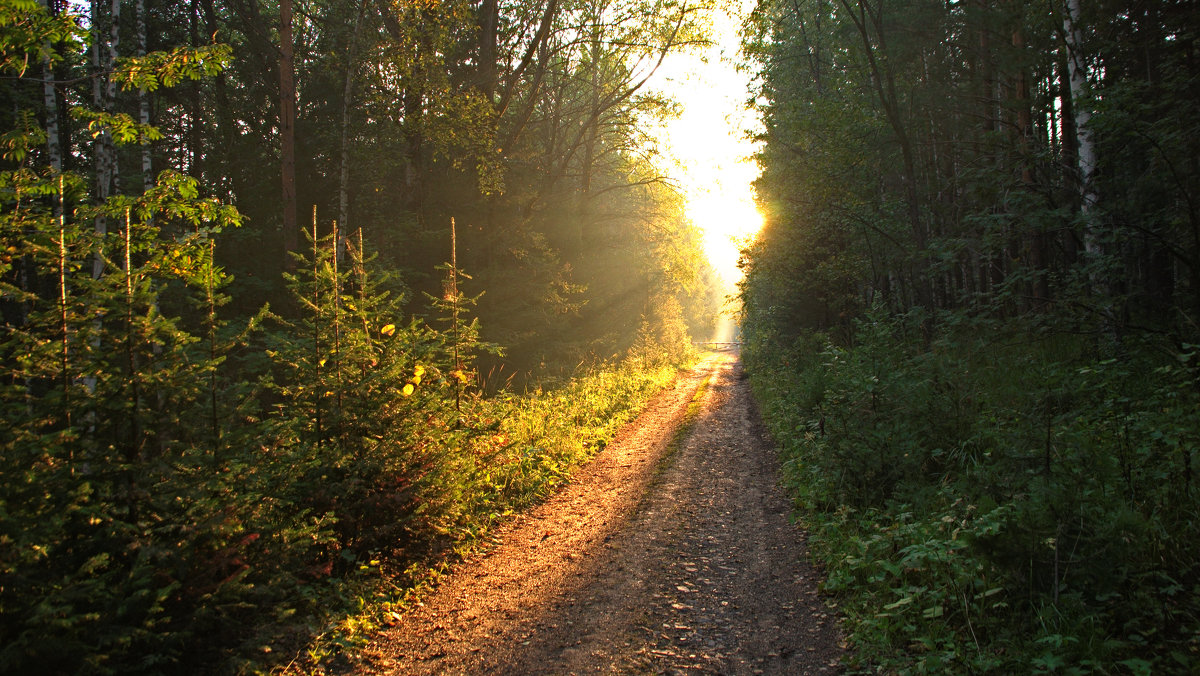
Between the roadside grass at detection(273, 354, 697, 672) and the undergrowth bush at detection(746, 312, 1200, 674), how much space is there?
3.84 meters

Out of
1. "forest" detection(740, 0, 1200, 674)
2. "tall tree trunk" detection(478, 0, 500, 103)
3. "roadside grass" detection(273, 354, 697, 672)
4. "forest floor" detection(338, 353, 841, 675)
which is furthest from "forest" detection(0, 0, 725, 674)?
"forest" detection(740, 0, 1200, 674)

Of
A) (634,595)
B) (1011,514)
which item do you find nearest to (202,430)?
(634,595)

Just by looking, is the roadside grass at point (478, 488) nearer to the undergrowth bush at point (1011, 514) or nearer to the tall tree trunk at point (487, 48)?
the undergrowth bush at point (1011, 514)

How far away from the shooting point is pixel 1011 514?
4.47m

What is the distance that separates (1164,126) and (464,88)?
1649cm

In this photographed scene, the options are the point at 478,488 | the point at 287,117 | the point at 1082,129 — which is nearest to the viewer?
the point at 478,488

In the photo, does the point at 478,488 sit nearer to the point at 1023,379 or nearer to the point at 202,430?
the point at 202,430

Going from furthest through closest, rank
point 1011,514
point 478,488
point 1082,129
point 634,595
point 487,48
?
point 487,48
point 1082,129
point 478,488
point 634,595
point 1011,514

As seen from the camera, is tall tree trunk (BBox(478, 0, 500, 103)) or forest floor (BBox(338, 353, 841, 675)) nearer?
forest floor (BBox(338, 353, 841, 675))

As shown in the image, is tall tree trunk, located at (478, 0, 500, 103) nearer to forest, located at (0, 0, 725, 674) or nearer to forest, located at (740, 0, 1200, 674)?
forest, located at (0, 0, 725, 674)

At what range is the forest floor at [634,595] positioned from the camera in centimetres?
430

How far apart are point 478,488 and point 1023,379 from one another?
7527 millimetres

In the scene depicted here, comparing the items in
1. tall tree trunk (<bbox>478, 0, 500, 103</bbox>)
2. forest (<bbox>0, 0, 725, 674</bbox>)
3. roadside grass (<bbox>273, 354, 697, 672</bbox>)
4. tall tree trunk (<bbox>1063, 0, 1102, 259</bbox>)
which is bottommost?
roadside grass (<bbox>273, 354, 697, 672</bbox>)

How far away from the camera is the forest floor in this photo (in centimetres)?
430
